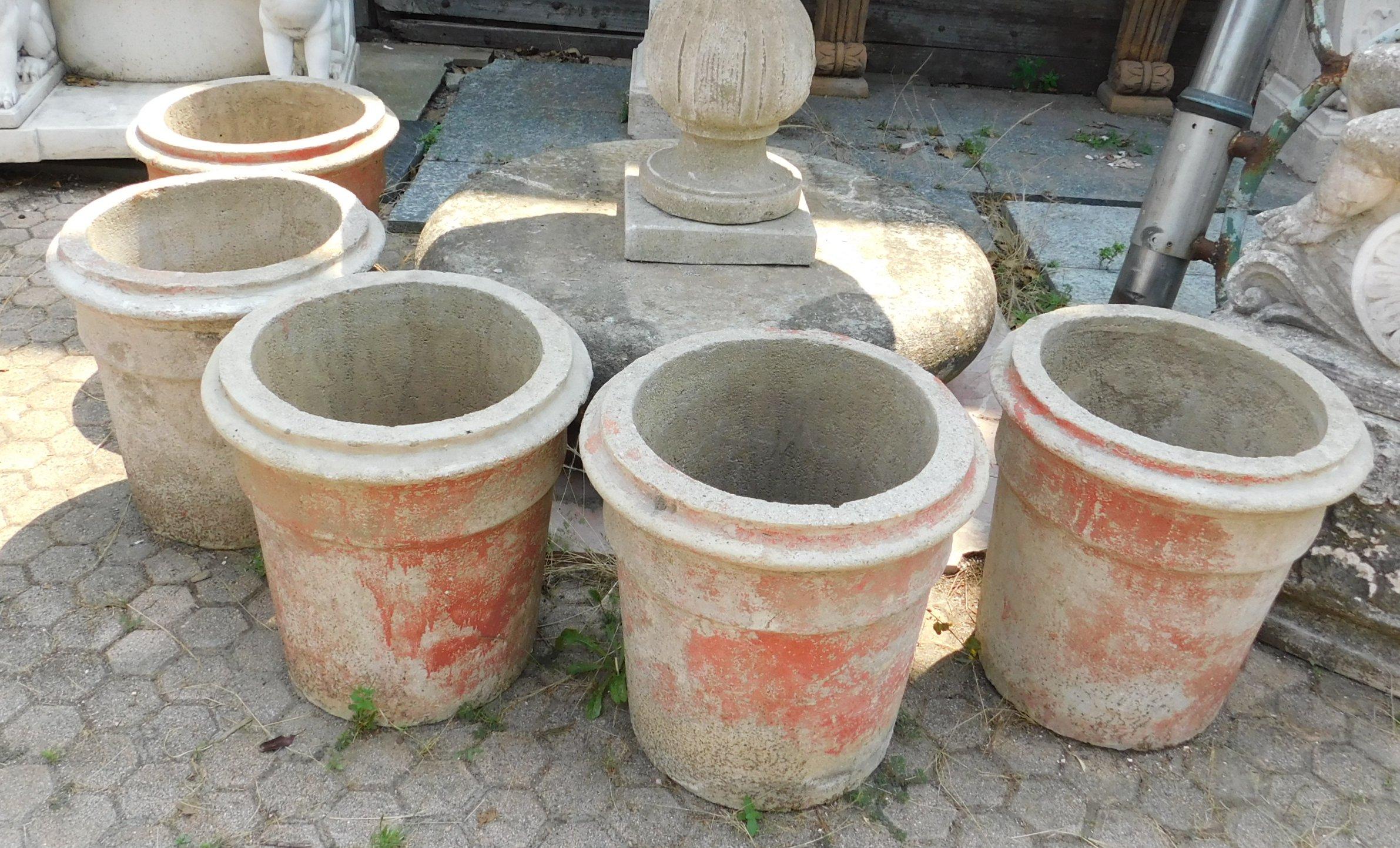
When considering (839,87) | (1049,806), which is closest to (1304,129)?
(839,87)

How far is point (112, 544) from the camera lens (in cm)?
324

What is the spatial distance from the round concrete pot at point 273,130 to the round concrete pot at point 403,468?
106cm

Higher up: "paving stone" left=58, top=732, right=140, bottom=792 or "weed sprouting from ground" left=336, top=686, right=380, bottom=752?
"weed sprouting from ground" left=336, top=686, right=380, bottom=752

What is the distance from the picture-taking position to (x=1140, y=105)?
22.8 ft

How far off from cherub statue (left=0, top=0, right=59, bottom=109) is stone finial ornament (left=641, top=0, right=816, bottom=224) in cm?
349

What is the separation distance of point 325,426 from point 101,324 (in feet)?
3.51

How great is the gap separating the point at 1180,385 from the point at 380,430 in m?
2.08

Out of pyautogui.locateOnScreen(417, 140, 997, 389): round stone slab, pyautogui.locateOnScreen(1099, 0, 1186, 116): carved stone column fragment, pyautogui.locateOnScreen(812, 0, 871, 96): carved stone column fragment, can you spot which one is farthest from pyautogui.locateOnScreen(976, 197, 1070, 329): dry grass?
pyautogui.locateOnScreen(1099, 0, 1186, 116): carved stone column fragment

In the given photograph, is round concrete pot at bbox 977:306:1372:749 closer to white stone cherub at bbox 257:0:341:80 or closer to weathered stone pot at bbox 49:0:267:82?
white stone cherub at bbox 257:0:341:80

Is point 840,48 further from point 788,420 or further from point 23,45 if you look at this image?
point 788,420

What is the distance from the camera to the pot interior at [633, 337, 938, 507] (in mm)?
2592

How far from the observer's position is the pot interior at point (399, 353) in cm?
272

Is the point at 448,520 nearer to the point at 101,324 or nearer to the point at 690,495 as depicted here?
the point at 690,495

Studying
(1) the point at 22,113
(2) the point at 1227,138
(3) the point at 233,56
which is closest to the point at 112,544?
(1) the point at 22,113
